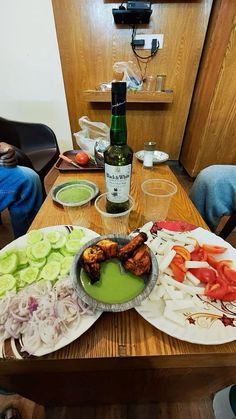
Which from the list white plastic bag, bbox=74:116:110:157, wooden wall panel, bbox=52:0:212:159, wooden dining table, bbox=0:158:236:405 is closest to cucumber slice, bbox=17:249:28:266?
wooden dining table, bbox=0:158:236:405

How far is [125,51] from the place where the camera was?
166 centimetres

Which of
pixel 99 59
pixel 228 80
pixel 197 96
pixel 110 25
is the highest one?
pixel 110 25

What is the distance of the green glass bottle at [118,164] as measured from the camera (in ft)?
1.47

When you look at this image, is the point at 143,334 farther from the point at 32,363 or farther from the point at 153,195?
the point at 153,195

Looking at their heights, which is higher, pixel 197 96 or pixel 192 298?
pixel 197 96

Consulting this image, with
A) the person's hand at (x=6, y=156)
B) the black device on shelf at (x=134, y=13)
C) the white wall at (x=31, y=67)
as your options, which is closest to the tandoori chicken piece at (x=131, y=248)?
the person's hand at (x=6, y=156)

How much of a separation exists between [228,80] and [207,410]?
186cm

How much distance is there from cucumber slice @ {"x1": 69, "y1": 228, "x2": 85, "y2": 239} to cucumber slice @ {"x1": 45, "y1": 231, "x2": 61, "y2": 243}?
0.03 m

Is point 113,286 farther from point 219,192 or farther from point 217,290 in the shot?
point 219,192

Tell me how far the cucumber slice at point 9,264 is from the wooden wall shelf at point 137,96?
1686mm

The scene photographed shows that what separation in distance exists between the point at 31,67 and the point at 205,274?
7.19 ft

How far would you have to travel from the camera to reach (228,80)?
145cm

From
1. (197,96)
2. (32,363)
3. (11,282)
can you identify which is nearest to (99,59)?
(197,96)

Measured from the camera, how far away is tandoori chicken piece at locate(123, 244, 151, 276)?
32 cm
